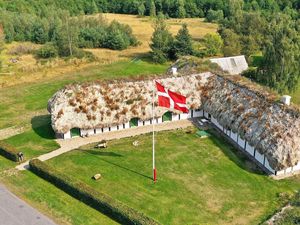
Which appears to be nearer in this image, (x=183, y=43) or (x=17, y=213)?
(x=17, y=213)

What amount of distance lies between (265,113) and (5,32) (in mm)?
69573

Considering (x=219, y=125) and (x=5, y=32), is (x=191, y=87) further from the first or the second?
(x=5, y=32)

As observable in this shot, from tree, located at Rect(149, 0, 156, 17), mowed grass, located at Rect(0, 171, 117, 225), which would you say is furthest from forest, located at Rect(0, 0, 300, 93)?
mowed grass, located at Rect(0, 171, 117, 225)

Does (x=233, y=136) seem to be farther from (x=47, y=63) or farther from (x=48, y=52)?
(x=48, y=52)

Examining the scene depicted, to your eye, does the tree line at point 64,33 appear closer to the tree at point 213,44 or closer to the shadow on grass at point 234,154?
the tree at point 213,44

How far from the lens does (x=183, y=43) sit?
7944 centimetres

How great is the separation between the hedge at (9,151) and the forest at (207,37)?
118 ft

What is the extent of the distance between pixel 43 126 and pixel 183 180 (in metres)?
21.1

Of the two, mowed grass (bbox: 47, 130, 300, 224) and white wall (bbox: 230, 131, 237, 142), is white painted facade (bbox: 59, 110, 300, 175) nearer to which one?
white wall (bbox: 230, 131, 237, 142)

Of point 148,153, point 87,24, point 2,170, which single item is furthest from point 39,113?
point 87,24

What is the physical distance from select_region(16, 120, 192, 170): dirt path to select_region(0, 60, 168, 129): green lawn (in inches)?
336

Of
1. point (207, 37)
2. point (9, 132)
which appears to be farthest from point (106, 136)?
point (207, 37)

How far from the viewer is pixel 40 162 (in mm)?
41219

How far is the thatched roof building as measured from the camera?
1603 inches
